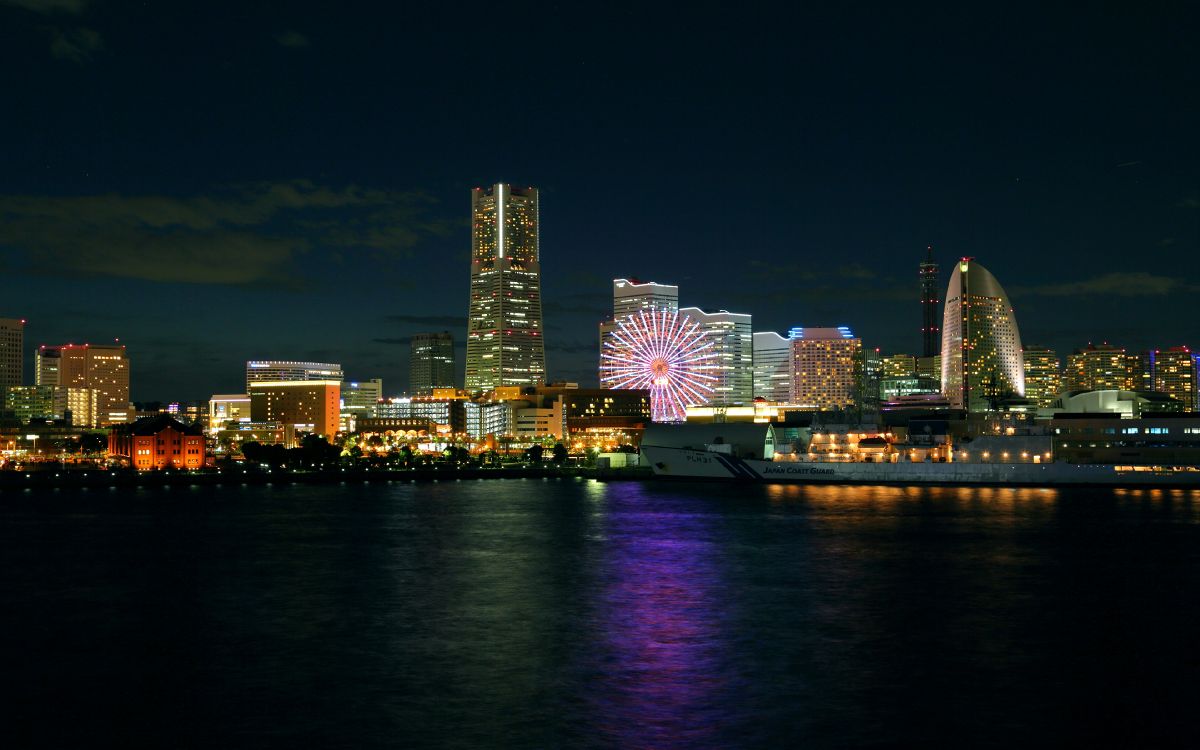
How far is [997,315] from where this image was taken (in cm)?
18262

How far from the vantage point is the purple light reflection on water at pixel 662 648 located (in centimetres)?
1834

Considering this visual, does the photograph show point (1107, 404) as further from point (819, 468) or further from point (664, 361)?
point (664, 361)

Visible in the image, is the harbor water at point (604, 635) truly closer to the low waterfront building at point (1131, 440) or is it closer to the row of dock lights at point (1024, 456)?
the row of dock lights at point (1024, 456)

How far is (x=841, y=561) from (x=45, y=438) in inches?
6489

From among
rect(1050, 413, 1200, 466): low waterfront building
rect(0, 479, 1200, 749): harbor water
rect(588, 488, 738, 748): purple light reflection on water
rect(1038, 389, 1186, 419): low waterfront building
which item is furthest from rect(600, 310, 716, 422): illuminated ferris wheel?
rect(588, 488, 738, 748): purple light reflection on water

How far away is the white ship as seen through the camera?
87188mm

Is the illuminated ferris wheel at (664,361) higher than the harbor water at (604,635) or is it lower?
higher

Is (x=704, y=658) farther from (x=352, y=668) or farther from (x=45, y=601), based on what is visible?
(x=45, y=601)

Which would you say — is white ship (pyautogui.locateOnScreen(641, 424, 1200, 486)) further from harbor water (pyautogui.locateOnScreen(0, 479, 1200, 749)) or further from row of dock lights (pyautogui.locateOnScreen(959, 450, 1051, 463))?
harbor water (pyautogui.locateOnScreen(0, 479, 1200, 749))

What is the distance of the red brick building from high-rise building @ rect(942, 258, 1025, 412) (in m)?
121

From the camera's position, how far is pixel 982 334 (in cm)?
18100

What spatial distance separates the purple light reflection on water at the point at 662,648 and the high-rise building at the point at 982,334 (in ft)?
488

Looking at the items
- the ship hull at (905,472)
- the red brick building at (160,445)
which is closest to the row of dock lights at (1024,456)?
the ship hull at (905,472)

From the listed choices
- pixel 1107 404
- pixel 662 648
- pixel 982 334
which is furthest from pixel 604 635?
pixel 982 334
